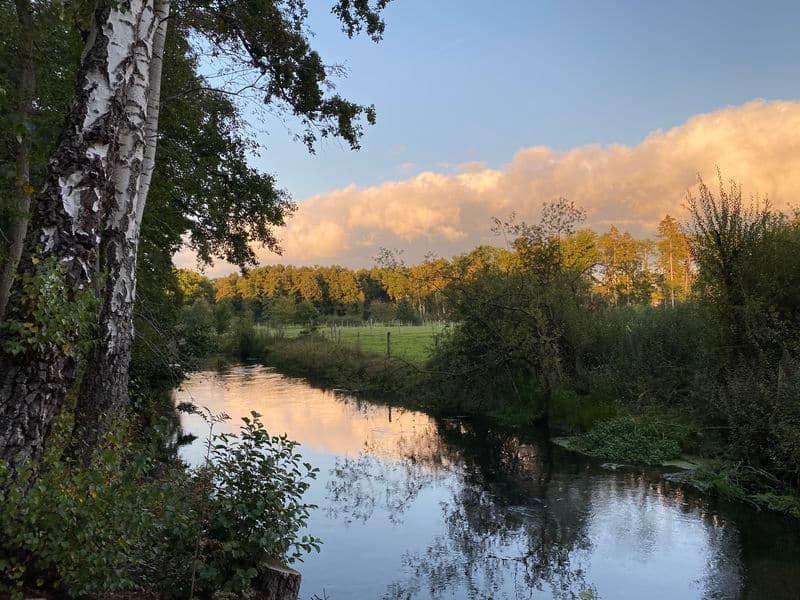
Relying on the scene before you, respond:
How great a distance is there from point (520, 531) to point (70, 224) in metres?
Result: 8.46

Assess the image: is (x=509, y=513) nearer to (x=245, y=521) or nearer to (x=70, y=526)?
(x=245, y=521)

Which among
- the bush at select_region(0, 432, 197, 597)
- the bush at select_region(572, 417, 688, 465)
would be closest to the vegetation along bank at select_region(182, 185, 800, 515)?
the bush at select_region(572, 417, 688, 465)


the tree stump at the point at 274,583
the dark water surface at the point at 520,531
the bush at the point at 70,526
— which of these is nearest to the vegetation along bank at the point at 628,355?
the dark water surface at the point at 520,531

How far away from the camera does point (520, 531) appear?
386 inches

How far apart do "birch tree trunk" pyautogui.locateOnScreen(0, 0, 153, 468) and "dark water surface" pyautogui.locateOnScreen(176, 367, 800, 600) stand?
491cm

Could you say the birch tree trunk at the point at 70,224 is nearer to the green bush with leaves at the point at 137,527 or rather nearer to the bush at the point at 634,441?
the green bush with leaves at the point at 137,527

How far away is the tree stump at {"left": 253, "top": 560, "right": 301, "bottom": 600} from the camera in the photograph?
16.0 ft

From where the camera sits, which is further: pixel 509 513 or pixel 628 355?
pixel 628 355

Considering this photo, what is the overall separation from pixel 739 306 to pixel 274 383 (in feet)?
74.1

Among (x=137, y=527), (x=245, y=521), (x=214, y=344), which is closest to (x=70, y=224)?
(x=137, y=527)

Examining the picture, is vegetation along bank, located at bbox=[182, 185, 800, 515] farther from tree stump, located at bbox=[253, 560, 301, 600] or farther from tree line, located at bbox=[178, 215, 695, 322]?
tree stump, located at bbox=[253, 560, 301, 600]

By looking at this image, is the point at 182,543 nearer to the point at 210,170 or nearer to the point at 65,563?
the point at 65,563

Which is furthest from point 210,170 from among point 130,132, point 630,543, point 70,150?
point 630,543

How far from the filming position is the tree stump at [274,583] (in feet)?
16.0
